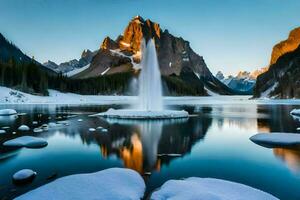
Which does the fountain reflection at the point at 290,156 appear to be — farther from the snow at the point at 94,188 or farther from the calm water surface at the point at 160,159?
the snow at the point at 94,188

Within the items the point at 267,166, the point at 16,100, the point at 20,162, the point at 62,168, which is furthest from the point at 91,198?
the point at 16,100

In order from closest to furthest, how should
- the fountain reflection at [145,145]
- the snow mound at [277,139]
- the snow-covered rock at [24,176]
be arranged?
1. the snow-covered rock at [24,176]
2. the fountain reflection at [145,145]
3. the snow mound at [277,139]

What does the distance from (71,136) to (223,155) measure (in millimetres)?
14759

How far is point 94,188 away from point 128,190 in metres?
1.39

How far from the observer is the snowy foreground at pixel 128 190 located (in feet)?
31.9

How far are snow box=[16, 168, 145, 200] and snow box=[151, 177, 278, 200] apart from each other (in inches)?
44.1

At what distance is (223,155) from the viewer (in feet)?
61.3

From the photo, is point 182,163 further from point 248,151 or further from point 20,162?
point 20,162

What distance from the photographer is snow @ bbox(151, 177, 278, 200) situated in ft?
31.3

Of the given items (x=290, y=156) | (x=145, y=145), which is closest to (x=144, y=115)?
(x=145, y=145)

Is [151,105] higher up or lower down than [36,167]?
higher up

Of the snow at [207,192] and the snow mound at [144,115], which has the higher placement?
the snow mound at [144,115]

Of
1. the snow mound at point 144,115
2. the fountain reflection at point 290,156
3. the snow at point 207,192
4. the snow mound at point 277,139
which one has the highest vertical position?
the snow mound at point 144,115

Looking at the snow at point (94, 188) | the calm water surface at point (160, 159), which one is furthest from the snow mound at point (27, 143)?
the snow at point (94, 188)
